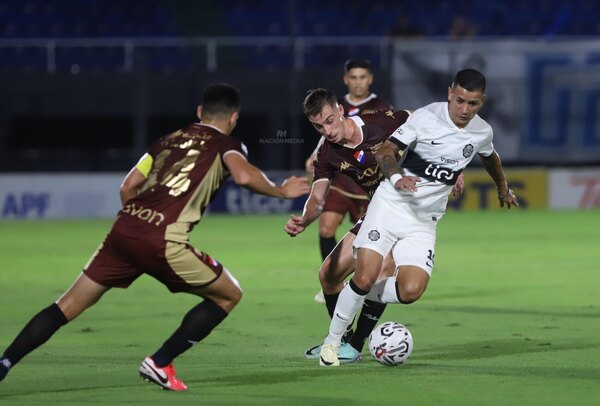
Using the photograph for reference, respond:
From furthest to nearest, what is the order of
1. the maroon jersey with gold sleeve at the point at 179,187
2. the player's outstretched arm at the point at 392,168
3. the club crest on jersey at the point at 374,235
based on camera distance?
the club crest on jersey at the point at 374,235
the player's outstretched arm at the point at 392,168
the maroon jersey with gold sleeve at the point at 179,187

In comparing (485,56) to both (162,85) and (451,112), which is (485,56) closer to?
(162,85)

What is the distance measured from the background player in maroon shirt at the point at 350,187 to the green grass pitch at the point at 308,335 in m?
0.69

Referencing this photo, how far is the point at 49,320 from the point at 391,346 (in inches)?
84.0

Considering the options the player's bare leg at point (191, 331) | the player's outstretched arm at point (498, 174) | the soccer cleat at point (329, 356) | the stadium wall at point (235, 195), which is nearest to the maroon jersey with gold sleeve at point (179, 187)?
the player's bare leg at point (191, 331)

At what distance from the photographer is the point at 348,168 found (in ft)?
27.3

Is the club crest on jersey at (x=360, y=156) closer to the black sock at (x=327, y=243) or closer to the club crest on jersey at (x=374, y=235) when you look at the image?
the club crest on jersey at (x=374, y=235)

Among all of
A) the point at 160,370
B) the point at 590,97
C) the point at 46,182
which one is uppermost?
the point at 160,370

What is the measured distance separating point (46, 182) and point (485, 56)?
8.88 m

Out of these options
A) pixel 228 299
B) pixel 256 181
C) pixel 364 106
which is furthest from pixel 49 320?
pixel 364 106

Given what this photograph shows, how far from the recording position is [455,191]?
26.9 feet

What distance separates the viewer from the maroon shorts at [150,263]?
267 inches

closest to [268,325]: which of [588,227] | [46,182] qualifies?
[588,227]

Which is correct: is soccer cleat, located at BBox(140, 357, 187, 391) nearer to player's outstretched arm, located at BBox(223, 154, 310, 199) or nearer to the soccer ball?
player's outstretched arm, located at BBox(223, 154, 310, 199)

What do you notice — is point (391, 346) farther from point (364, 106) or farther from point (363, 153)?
point (364, 106)
